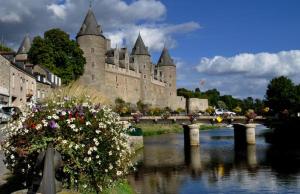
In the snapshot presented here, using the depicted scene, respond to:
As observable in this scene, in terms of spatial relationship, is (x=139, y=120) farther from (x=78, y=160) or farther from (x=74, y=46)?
(x=78, y=160)

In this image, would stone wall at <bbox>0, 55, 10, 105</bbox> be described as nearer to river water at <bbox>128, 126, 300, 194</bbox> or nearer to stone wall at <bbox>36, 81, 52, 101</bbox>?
stone wall at <bbox>36, 81, 52, 101</bbox>

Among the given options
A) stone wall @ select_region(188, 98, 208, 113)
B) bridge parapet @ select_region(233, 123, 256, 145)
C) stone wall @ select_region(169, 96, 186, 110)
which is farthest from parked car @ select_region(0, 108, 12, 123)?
stone wall @ select_region(188, 98, 208, 113)

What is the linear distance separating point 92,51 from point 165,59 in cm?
3517

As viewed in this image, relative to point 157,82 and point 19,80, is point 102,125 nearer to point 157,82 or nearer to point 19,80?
point 19,80

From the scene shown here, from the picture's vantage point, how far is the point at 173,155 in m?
31.5

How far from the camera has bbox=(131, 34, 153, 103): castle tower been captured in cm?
8350

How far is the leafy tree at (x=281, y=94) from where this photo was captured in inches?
2336

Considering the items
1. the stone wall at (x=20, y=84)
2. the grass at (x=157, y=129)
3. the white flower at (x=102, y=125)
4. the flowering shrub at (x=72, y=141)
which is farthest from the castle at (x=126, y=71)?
the white flower at (x=102, y=125)

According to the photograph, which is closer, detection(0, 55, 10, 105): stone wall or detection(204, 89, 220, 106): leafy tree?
detection(0, 55, 10, 105): stone wall

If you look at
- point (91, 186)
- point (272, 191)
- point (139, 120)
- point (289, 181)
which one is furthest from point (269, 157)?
point (91, 186)

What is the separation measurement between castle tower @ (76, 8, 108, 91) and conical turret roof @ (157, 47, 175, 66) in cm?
3247

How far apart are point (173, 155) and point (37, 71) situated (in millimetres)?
21204

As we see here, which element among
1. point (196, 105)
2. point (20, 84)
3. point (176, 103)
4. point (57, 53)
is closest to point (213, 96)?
point (196, 105)

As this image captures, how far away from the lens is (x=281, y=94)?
62.2 metres
